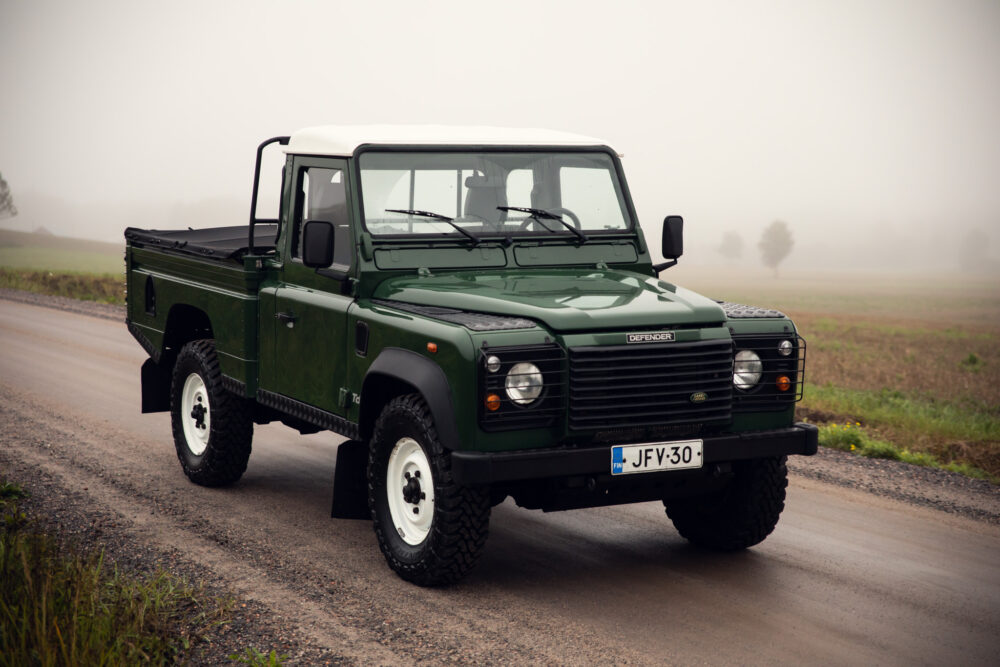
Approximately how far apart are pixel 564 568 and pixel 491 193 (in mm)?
2241

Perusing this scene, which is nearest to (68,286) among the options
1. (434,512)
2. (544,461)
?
(434,512)

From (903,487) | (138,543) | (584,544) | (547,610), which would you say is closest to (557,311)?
(547,610)

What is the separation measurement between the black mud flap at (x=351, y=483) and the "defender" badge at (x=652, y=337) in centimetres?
173

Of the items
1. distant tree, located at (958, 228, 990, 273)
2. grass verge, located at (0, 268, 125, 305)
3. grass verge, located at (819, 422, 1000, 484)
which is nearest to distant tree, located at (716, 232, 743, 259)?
distant tree, located at (958, 228, 990, 273)

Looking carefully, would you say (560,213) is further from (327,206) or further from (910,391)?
(910,391)

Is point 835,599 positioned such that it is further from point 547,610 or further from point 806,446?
point 547,610

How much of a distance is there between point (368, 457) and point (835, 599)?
8.36 feet

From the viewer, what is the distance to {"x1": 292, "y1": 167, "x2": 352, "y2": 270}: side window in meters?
6.66

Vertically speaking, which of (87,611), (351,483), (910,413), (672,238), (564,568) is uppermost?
(672,238)

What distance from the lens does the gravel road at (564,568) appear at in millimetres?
5059

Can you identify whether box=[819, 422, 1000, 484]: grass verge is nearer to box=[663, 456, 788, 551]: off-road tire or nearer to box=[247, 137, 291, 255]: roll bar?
box=[663, 456, 788, 551]: off-road tire

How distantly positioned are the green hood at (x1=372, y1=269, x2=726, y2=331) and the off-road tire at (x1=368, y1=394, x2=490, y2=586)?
64 cm

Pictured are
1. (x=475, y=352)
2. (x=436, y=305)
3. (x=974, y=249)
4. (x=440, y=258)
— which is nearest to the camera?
(x=475, y=352)

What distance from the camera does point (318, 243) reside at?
6.20m
